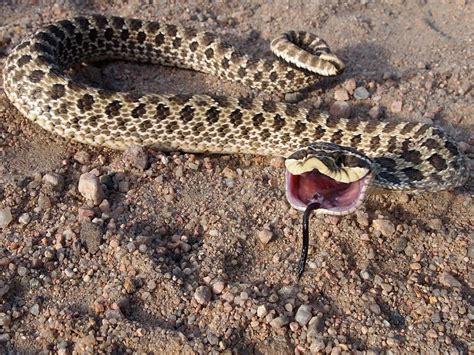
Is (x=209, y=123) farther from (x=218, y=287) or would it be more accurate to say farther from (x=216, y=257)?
(x=218, y=287)

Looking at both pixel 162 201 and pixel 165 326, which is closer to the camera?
pixel 165 326

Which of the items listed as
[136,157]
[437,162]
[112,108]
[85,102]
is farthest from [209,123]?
[437,162]

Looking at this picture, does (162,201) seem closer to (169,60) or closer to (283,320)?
(283,320)

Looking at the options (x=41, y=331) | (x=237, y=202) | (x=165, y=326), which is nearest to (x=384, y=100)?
(x=237, y=202)

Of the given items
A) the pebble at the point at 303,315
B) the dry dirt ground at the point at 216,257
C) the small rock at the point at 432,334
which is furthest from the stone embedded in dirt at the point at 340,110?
the small rock at the point at 432,334

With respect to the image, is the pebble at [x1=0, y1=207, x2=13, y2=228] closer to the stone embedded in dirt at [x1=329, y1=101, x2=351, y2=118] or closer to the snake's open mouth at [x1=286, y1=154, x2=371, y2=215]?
the snake's open mouth at [x1=286, y1=154, x2=371, y2=215]

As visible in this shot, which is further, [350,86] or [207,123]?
[350,86]

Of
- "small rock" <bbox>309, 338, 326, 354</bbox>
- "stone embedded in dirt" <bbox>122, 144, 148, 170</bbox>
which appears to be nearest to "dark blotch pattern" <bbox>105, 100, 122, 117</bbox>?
"stone embedded in dirt" <bbox>122, 144, 148, 170</bbox>
